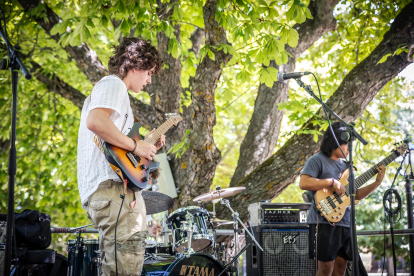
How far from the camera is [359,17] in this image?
5809mm

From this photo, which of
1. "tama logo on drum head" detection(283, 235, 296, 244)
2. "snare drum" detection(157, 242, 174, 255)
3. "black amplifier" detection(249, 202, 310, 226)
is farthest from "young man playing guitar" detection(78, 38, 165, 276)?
"tama logo on drum head" detection(283, 235, 296, 244)

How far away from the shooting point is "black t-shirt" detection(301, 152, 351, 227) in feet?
11.7

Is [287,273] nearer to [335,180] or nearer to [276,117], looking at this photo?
[335,180]

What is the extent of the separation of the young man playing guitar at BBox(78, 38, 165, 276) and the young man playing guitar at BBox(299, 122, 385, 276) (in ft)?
6.15

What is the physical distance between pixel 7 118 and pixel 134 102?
148 inches

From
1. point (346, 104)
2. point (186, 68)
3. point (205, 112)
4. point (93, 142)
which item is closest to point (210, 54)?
point (205, 112)

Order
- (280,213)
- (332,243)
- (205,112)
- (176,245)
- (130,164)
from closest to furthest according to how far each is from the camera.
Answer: (130,164)
(332,243)
(176,245)
(280,213)
(205,112)

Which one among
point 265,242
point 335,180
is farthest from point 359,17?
point 265,242

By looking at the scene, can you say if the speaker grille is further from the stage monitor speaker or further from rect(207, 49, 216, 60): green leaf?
rect(207, 49, 216, 60): green leaf

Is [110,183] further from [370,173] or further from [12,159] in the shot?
[370,173]

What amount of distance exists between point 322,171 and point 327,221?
460 mm

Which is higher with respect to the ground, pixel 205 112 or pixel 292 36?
pixel 292 36

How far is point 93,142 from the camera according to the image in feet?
7.32

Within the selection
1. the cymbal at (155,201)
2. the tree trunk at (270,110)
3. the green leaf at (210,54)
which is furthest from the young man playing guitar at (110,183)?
the tree trunk at (270,110)
